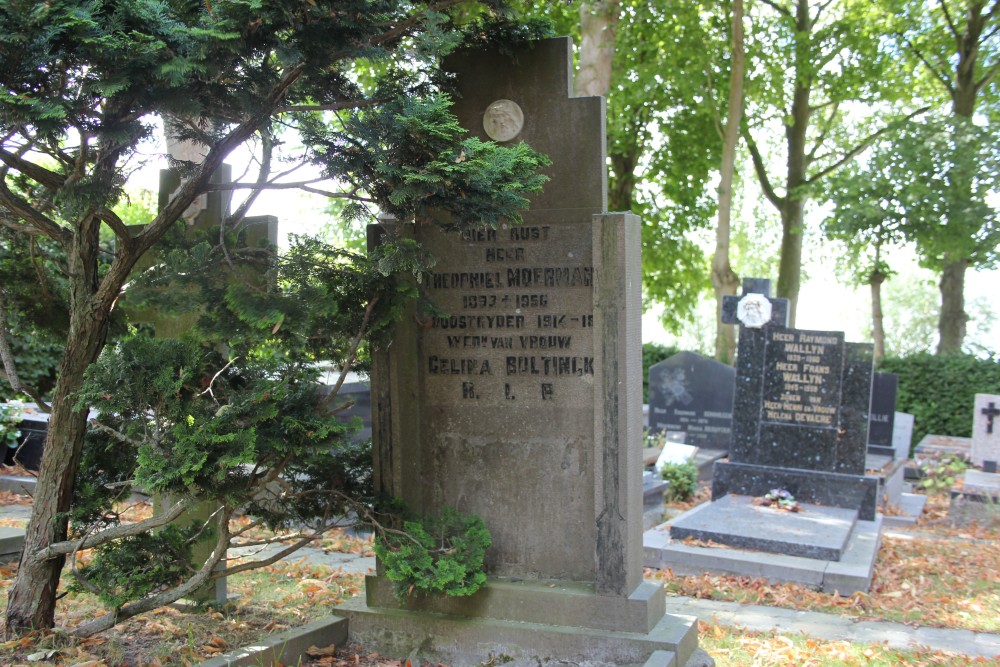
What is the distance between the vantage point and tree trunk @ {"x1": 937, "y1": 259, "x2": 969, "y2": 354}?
802 inches

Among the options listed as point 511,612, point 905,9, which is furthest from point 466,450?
point 905,9

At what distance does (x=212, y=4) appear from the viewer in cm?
345

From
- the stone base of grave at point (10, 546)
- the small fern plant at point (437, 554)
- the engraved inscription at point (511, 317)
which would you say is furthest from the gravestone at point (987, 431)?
the stone base of grave at point (10, 546)

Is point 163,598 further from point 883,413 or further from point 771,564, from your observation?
point 883,413

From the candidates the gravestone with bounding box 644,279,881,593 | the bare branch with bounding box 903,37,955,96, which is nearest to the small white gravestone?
the gravestone with bounding box 644,279,881,593

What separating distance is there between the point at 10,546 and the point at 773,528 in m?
6.40

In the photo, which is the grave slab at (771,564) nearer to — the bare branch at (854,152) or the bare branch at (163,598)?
the bare branch at (163,598)

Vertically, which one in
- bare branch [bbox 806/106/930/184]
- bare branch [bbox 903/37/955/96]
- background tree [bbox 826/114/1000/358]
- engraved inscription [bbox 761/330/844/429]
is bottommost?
engraved inscription [bbox 761/330/844/429]

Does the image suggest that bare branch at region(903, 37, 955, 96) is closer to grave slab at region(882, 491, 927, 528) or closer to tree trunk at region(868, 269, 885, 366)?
tree trunk at region(868, 269, 885, 366)

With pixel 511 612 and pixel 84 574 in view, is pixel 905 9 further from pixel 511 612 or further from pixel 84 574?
pixel 84 574

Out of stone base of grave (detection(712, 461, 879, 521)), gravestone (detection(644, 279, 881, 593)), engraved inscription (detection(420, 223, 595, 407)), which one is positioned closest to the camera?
engraved inscription (detection(420, 223, 595, 407))

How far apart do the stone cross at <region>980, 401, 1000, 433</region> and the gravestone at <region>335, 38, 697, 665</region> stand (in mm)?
10069

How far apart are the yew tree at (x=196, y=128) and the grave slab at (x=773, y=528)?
15.3 ft

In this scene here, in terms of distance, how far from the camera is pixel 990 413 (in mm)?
12578
